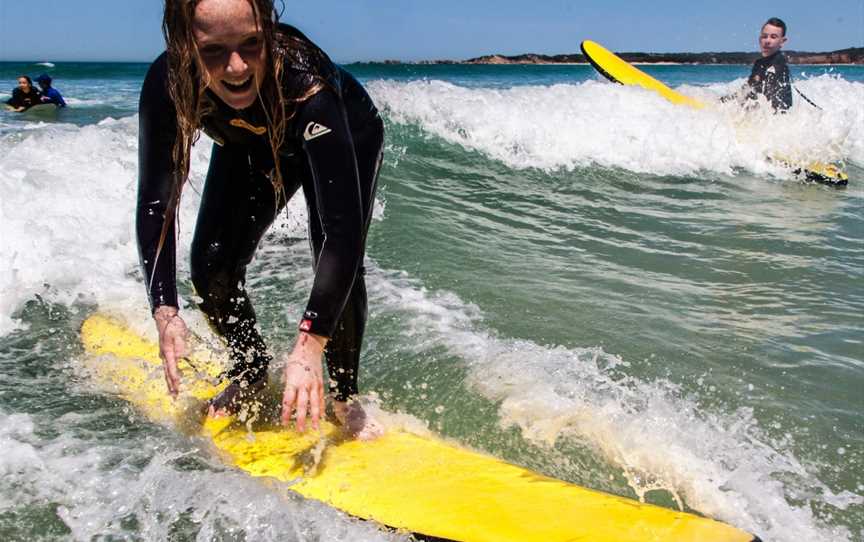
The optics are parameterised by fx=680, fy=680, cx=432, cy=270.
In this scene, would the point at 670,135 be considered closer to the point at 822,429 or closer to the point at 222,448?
the point at 822,429

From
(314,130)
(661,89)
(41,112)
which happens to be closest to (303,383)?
(314,130)

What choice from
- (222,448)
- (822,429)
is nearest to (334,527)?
(222,448)

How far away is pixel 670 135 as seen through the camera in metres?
9.95

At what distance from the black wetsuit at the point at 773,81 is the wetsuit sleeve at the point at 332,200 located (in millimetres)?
8997

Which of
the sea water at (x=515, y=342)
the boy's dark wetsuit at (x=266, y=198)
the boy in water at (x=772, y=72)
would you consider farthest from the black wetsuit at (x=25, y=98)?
the boy's dark wetsuit at (x=266, y=198)

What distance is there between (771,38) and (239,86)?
8.95 metres

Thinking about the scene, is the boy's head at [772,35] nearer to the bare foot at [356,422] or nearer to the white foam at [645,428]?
the white foam at [645,428]

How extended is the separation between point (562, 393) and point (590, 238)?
2826mm

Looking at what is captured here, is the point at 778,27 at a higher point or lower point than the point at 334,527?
higher

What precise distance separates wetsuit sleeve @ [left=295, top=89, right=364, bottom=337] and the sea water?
71cm

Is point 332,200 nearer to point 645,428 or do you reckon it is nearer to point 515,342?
point 645,428

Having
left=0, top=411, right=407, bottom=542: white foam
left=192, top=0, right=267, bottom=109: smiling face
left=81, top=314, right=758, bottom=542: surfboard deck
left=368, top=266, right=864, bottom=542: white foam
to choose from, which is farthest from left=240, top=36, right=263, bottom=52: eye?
left=368, top=266, right=864, bottom=542: white foam

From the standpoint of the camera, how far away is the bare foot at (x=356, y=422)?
2395 millimetres

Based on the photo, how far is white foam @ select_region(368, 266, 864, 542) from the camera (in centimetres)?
219
